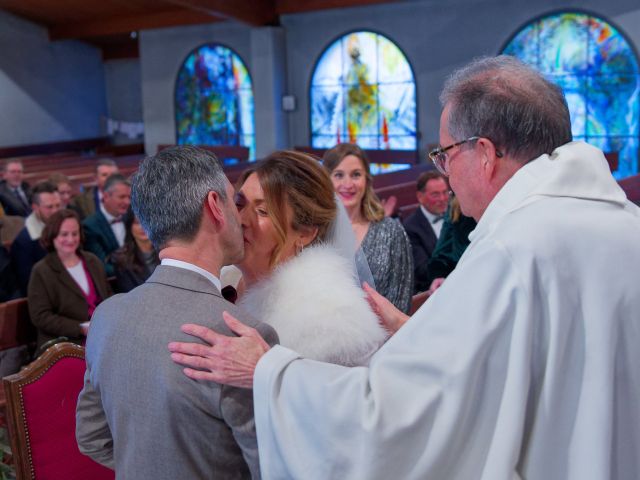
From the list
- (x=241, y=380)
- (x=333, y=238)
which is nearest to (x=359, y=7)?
(x=333, y=238)

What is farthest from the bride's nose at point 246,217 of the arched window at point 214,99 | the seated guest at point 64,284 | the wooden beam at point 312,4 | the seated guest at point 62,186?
the arched window at point 214,99

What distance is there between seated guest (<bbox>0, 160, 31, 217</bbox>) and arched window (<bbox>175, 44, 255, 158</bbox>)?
6227 millimetres

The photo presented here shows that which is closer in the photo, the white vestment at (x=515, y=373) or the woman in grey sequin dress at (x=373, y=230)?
the white vestment at (x=515, y=373)

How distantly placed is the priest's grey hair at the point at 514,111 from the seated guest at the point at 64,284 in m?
3.13

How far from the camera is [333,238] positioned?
2.14 meters

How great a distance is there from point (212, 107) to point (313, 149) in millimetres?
2694

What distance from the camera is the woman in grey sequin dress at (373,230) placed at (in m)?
3.40

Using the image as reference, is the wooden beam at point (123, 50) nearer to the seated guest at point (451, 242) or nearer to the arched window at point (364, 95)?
the arched window at point (364, 95)

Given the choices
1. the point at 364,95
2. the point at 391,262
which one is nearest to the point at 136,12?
the point at 364,95

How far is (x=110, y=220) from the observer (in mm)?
5656

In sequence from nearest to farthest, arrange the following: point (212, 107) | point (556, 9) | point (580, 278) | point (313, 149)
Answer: point (580, 278) < point (556, 9) < point (313, 149) < point (212, 107)

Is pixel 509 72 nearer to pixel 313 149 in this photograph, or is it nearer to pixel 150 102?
pixel 313 149

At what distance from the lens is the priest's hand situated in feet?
4.58

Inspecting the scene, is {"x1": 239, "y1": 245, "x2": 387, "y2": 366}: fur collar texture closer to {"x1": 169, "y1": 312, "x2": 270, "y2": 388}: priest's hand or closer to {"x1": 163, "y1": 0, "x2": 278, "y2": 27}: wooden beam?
{"x1": 169, "y1": 312, "x2": 270, "y2": 388}: priest's hand
